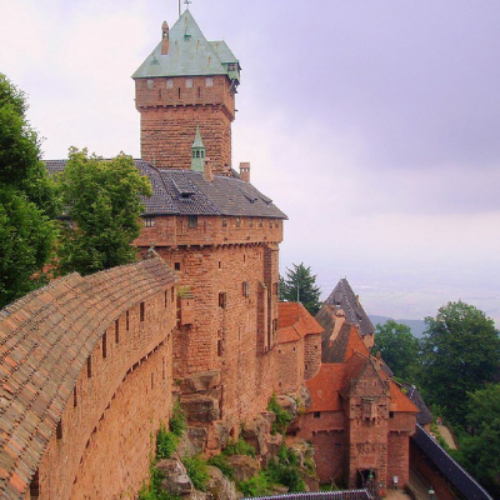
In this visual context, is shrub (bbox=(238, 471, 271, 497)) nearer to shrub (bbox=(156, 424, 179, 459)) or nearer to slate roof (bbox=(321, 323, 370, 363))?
shrub (bbox=(156, 424, 179, 459))

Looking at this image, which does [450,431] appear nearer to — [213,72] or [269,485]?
[269,485]

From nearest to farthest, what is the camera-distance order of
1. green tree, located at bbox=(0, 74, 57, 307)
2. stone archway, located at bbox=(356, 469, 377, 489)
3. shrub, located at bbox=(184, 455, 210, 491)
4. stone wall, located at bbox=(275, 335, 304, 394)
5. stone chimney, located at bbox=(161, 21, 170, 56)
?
1. green tree, located at bbox=(0, 74, 57, 307)
2. shrub, located at bbox=(184, 455, 210, 491)
3. stone chimney, located at bbox=(161, 21, 170, 56)
4. stone wall, located at bbox=(275, 335, 304, 394)
5. stone archway, located at bbox=(356, 469, 377, 489)

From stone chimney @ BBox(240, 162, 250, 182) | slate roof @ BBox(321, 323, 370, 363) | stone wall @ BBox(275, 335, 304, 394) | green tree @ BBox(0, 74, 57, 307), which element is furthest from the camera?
slate roof @ BBox(321, 323, 370, 363)

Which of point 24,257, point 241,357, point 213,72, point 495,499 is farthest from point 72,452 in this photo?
point 495,499

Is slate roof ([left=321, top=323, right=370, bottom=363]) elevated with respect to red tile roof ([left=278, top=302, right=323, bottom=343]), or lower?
lower

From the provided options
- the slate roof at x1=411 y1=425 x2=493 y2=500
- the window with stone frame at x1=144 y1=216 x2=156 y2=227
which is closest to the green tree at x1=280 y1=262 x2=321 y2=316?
the slate roof at x1=411 y1=425 x2=493 y2=500

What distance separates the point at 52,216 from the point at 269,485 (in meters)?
16.8

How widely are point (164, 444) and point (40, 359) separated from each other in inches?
436

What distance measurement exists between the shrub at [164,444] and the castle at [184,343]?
0.43 metres

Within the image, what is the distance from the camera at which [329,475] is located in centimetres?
3459

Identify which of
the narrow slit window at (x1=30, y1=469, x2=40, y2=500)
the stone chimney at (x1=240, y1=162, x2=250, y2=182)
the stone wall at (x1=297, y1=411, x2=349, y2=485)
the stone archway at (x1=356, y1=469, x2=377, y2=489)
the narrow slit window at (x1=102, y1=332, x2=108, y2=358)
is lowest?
the stone archway at (x1=356, y1=469, x2=377, y2=489)

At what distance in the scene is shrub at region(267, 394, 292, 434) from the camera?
102 feet

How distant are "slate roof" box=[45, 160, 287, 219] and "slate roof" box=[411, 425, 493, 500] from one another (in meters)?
18.4

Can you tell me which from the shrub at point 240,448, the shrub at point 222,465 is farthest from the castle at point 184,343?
the shrub at point 240,448
